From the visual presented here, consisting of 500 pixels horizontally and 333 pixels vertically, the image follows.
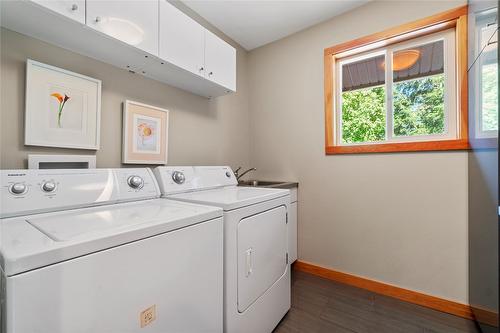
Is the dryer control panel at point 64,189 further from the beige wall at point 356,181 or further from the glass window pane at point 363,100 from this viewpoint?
the glass window pane at point 363,100

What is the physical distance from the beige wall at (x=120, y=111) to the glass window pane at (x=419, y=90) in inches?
62.7

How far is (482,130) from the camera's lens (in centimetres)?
129

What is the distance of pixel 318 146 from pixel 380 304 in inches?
55.9

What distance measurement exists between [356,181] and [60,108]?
2.25 meters

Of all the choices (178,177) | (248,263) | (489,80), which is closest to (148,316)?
(248,263)

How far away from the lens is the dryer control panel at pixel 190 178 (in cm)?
139

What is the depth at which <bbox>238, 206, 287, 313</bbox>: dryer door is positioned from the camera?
3.70 feet

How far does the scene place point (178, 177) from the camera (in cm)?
147

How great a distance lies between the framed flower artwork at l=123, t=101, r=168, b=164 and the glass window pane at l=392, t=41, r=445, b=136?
6.67 feet

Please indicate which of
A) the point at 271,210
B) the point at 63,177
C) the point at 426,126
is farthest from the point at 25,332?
the point at 426,126

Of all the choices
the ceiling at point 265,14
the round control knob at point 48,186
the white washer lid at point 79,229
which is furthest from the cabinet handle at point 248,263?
the ceiling at point 265,14

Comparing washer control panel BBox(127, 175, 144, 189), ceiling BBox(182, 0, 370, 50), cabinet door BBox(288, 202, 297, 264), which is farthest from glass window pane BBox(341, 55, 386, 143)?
washer control panel BBox(127, 175, 144, 189)

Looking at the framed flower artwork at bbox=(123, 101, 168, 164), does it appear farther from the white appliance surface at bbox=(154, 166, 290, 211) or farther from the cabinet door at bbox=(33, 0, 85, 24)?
the cabinet door at bbox=(33, 0, 85, 24)

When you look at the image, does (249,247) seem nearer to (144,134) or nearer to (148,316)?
(148,316)
